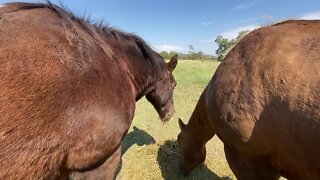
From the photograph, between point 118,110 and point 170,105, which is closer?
point 118,110

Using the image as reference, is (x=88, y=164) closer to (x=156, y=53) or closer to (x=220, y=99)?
(x=220, y=99)

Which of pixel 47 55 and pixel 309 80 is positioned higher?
pixel 309 80

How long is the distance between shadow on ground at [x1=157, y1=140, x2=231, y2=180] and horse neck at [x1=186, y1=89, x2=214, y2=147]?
25.7 inches

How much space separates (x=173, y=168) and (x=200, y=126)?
1143mm

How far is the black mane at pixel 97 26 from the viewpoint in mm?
2865

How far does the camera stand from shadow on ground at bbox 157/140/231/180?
5.79m

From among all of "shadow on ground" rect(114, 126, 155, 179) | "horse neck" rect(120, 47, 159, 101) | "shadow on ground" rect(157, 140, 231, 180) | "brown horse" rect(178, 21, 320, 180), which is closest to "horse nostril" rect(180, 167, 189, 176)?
"shadow on ground" rect(157, 140, 231, 180)

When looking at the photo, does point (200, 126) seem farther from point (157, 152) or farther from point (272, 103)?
point (272, 103)

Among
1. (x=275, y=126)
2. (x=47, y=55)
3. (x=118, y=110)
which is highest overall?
(x=47, y=55)

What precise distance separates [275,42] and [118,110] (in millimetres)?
1652

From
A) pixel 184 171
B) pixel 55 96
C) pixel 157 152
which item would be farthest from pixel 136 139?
pixel 55 96

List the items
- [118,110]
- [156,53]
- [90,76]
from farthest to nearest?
[156,53], [118,110], [90,76]

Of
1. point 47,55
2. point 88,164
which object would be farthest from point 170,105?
point 47,55

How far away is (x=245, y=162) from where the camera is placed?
365 centimetres
